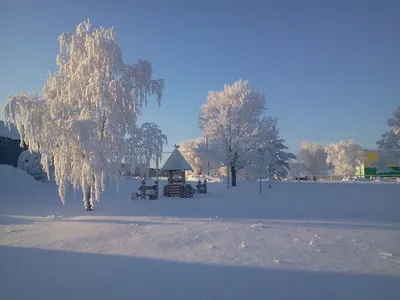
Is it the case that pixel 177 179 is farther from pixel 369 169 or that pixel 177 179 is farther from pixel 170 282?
pixel 369 169

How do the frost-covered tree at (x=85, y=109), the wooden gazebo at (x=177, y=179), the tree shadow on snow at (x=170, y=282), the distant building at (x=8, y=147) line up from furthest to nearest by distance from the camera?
the distant building at (x=8, y=147) < the wooden gazebo at (x=177, y=179) < the frost-covered tree at (x=85, y=109) < the tree shadow on snow at (x=170, y=282)

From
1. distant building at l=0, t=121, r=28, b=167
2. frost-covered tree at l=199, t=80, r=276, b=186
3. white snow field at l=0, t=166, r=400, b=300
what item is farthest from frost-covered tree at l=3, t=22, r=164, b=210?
frost-covered tree at l=199, t=80, r=276, b=186

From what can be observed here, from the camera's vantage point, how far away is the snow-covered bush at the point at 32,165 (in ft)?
94.4

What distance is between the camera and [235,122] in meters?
40.1

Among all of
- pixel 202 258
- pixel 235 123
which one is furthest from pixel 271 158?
pixel 202 258

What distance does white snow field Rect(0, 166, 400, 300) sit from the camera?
6148mm

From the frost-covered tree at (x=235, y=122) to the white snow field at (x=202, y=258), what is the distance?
85.4 ft

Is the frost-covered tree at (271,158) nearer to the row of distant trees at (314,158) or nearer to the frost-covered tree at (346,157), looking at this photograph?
the row of distant trees at (314,158)

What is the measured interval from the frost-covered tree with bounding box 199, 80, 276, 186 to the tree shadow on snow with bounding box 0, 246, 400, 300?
101ft

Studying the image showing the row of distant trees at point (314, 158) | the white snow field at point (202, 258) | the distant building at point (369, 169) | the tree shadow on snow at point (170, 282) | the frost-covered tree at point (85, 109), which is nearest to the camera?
the tree shadow on snow at point (170, 282)

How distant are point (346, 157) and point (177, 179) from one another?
63.2 m

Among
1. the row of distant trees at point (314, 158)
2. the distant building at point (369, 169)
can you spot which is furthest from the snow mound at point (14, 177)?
the distant building at point (369, 169)

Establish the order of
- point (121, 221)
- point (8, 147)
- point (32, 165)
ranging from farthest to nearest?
point (8, 147) < point (32, 165) < point (121, 221)

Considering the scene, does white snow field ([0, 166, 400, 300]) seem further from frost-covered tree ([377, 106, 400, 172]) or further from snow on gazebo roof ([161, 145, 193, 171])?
frost-covered tree ([377, 106, 400, 172])
